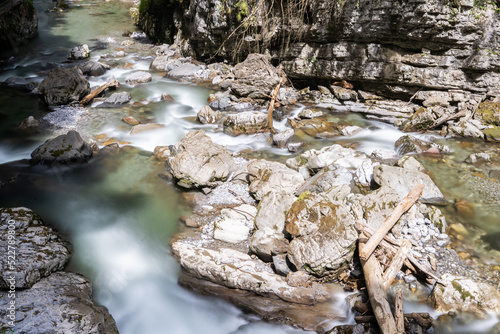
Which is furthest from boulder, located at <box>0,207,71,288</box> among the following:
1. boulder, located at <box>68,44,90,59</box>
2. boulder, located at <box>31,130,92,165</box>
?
boulder, located at <box>68,44,90,59</box>

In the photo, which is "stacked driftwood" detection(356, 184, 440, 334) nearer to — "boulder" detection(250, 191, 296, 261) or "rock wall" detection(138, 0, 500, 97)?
"boulder" detection(250, 191, 296, 261)

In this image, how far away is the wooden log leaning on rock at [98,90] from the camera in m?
9.26

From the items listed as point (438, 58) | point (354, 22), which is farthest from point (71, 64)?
point (438, 58)

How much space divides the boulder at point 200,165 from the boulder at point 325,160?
49.0 inches

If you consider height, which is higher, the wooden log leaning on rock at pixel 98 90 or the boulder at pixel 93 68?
the boulder at pixel 93 68

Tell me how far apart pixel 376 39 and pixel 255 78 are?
133 inches

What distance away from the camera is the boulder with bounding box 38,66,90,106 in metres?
9.14

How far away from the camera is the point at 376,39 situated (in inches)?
332

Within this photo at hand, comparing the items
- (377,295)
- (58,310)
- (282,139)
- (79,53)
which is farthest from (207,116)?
(79,53)

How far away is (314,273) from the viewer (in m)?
4.06

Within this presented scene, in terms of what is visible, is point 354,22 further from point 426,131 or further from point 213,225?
point 213,225

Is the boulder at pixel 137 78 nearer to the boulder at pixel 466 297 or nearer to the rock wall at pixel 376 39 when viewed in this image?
the rock wall at pixel 376 39

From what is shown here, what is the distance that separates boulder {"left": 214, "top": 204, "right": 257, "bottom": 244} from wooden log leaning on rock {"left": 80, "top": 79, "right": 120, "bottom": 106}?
20.7 ft

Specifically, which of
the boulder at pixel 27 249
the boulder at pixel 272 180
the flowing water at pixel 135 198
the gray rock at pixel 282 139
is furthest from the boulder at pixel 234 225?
the gray rock at pixel 282 139
